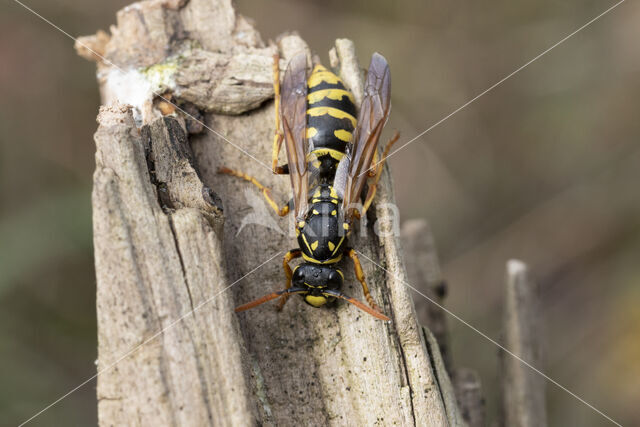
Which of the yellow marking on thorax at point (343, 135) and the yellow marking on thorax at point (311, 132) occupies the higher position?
the yellow marking on thorax at point (311, 132)

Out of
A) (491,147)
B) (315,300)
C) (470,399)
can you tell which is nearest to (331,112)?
(315,300)

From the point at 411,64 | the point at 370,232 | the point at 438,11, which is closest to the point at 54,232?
the point at 370,232

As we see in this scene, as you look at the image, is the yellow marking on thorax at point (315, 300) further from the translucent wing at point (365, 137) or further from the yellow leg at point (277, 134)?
the yellow leg at point (277, 134)

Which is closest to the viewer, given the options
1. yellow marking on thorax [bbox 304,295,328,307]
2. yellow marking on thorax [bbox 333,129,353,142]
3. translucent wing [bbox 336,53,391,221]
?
yellow marking on thorax [bbox 304,295,328,307]

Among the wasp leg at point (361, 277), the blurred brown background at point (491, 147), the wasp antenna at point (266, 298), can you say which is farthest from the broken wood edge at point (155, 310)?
the blurred brown background at point (491, 147)

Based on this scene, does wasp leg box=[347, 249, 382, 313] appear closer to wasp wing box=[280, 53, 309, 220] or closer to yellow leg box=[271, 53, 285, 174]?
wasp wing box=[280, 53, 309, 220]

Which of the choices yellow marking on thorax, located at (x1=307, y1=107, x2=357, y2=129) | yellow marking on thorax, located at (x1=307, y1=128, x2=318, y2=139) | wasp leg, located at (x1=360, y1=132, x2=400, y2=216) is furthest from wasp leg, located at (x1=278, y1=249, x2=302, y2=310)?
yellow marking on thorax, located at (x1=307, y1=107, x2=357, y2=129)
